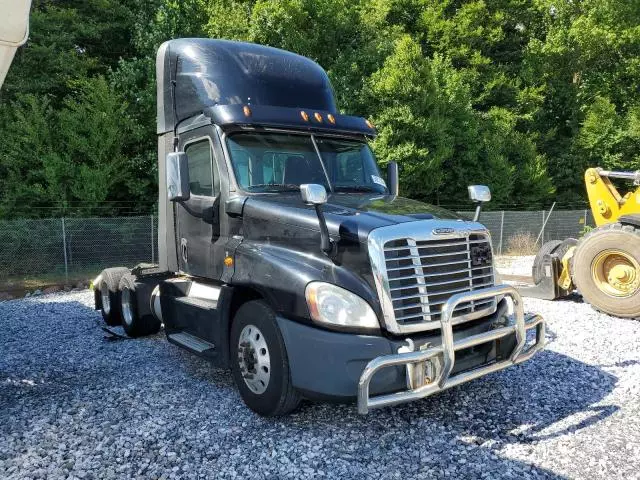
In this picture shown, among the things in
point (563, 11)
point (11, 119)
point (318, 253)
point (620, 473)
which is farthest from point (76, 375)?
point (563, 11)

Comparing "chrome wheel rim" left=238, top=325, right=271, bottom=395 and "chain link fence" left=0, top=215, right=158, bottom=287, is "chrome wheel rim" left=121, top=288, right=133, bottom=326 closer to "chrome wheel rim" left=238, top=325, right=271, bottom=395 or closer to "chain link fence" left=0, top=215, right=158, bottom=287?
"chrome wheel rim" left=238, top=325, right=271, bottom=395

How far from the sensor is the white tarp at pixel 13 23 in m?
3.38

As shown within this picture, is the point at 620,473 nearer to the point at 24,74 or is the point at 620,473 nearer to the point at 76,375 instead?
the point at 76,375

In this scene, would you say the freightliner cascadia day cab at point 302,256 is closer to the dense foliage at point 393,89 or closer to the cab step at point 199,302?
the cab step at point 199,302

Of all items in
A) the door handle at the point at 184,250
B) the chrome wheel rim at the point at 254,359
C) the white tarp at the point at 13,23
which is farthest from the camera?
A: the door handle at the point at 184,250

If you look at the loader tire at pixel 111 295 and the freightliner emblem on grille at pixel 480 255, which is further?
the loader tire at pixel 111 295

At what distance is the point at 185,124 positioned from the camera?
5594 millimetres

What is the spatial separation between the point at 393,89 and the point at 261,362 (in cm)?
1490

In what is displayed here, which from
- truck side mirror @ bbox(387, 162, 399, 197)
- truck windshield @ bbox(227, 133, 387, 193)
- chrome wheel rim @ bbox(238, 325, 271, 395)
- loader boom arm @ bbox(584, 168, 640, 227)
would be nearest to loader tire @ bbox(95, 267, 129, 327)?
truck windshield @ bbox(227, 133, 387, 193)

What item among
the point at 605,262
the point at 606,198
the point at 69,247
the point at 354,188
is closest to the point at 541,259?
the point at 605,262

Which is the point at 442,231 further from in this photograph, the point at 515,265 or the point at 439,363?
the point at 515,265

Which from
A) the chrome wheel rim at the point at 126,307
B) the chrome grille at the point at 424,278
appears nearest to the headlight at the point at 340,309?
the chrome grille at the point at 424,278

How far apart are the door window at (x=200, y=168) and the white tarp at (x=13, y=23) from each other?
1.93 meters

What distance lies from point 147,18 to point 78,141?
5.12 meters
